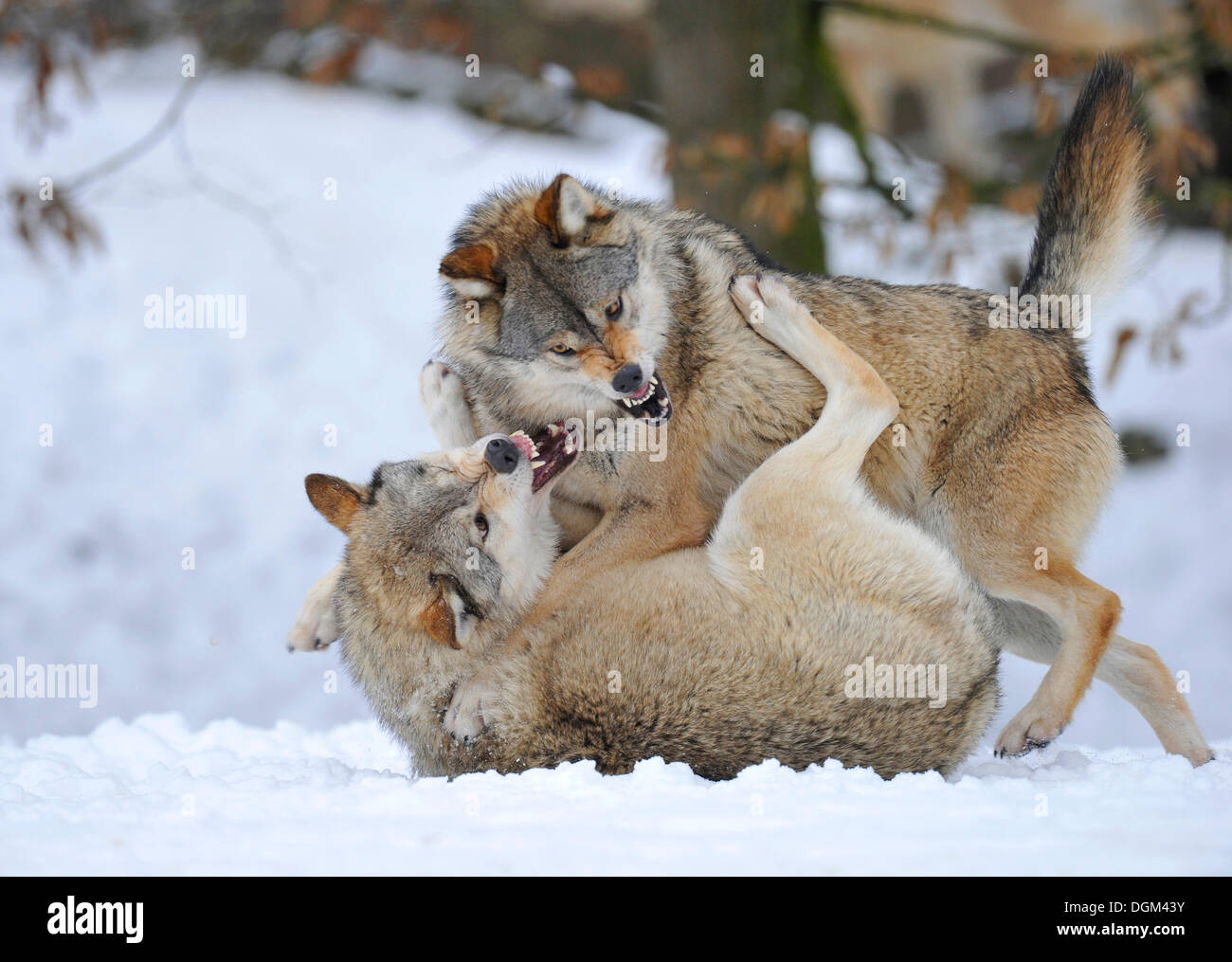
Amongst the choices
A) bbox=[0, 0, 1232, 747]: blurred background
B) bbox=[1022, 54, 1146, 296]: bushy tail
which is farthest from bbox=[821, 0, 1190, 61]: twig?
bbox=[1022, 54, 1146, 296]: bushy tail

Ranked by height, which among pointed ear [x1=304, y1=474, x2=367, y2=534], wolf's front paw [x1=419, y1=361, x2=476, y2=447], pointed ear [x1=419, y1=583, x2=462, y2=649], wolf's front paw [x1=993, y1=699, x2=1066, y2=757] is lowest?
wolf's front paw [x1=993, y1=699, x2=1066, y2=757]

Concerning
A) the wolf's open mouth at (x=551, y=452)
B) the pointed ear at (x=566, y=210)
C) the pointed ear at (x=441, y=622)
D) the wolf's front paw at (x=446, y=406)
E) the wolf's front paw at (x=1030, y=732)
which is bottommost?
the wolf's front paw at (x=1030, y=732)

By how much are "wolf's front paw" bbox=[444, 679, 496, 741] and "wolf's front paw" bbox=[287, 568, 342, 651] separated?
991 mm

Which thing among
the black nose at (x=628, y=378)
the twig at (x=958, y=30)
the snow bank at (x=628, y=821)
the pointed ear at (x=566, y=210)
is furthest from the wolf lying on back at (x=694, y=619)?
the twig at (x=958, y=30)

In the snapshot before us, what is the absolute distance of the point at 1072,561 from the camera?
5.13m

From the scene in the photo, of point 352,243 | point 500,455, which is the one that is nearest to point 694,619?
point 500,455

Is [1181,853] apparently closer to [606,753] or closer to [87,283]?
[606,753]

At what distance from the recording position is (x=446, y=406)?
549cm

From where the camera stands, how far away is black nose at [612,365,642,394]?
15.9ft

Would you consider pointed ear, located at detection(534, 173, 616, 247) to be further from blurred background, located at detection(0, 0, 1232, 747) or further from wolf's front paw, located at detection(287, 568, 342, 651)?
blurred background, located at detection(0, 0, 1232, 747)

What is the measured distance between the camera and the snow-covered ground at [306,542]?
3.42m

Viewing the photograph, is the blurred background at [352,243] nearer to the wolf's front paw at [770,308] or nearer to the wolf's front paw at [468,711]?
the wolf's front paw at [770,308]

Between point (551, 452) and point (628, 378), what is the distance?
651mm

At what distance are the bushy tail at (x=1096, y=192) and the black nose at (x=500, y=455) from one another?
257 centimetres
